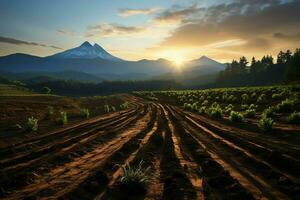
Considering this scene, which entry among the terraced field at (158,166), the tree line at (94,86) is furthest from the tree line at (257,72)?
the terraced field at (158,166)

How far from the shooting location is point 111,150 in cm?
1222

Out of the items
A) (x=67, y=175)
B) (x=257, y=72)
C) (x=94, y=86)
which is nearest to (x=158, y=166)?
(x=67, y=175)

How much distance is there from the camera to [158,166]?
9.82 m

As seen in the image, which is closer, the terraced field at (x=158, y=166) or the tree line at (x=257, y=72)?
the terraced field at (x=158, y=166)

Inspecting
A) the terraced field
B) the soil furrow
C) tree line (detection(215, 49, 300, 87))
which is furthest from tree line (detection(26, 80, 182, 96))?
the soil furrow

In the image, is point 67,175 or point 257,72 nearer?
point 67,175

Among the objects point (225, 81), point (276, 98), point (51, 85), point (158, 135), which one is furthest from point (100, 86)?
point (158, 135)

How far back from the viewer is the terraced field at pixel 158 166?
726 centimetres

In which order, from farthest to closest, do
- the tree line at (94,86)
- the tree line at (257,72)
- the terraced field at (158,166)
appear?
the tree line at (94,86) → the tree line at (257,72) → the terraced field at (158,166)

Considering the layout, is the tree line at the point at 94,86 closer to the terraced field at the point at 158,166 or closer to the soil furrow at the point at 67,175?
the terraced field at the point at 158,166

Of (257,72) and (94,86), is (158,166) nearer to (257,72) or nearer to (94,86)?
(257,72)

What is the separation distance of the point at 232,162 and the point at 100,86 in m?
159

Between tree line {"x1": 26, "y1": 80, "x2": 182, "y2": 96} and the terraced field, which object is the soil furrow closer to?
the terraced field

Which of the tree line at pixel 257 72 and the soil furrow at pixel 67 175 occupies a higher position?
the tree line at pixel 257 72
